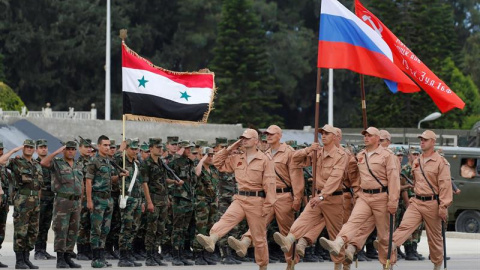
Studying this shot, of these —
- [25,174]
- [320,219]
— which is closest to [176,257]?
[25,174]

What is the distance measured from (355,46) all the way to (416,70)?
44.1 inches

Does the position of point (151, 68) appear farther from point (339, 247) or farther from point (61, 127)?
point (61, 127)

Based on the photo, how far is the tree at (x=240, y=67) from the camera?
60.2 meters

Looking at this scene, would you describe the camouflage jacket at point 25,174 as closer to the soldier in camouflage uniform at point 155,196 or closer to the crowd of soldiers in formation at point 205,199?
the crowd of soldiers in formation at point 205,199

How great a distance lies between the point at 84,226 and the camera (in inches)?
736

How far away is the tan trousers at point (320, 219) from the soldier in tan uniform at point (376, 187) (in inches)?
9.5

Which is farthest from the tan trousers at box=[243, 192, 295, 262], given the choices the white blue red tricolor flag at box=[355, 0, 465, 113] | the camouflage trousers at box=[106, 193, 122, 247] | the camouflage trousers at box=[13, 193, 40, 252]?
the camouflage trousers at box=[13, 193, 40, 252]

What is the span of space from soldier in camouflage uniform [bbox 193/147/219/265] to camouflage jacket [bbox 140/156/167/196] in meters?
0.79

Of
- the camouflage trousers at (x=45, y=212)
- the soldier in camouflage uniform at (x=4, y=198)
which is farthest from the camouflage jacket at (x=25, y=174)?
the camouflage trousers at (x=45, y=212)

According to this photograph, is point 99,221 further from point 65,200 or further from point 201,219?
point 201,219

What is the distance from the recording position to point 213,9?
6806cm

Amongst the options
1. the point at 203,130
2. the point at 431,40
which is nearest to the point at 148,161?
the point at 203,130

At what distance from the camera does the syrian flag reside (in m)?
18.5

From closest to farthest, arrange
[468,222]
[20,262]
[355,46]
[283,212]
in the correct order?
[283,212], [20,262], [355,46], [468,222]
